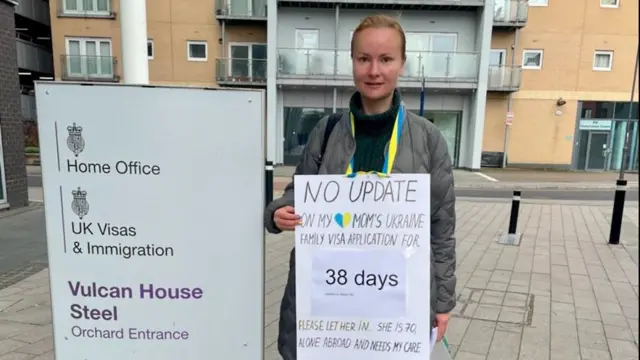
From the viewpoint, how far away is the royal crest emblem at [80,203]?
1903 mm

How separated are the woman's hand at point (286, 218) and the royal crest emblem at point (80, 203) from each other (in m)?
0.83

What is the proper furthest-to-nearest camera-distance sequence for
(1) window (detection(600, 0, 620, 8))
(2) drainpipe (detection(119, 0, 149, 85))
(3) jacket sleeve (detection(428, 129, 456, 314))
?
(1) window (detection(600, 0, 620, 8)) < (2) drainpipe (detection(119, 0, 149, 85)) < (3) jacket sleeve (detection(428, 129, 456, 314))

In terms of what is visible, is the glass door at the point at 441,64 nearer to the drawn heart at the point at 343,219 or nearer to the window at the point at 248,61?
the window at the point at 248,61

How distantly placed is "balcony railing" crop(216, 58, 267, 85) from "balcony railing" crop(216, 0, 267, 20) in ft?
7.16

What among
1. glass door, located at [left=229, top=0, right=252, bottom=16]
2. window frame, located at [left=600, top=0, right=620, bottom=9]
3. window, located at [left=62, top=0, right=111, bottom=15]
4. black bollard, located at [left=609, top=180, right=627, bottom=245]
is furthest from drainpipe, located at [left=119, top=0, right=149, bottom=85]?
window frame, located at [left=600, top=0, right=620, bottom=9]

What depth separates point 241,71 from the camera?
70.2ft

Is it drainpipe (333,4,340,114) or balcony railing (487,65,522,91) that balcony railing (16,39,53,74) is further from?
balcony railing (487,65,522,91)

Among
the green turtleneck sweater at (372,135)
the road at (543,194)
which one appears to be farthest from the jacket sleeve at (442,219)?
the road at (543,194)

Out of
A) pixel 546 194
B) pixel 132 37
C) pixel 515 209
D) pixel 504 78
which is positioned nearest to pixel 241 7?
pixel 504 78

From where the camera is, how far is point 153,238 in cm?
196

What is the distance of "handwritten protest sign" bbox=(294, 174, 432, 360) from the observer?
1.78 meters

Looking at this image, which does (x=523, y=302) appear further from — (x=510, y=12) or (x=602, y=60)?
(x=602, y=60)

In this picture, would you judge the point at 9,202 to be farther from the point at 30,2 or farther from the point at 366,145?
the point at 30,2

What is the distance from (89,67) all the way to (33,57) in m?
6.08
